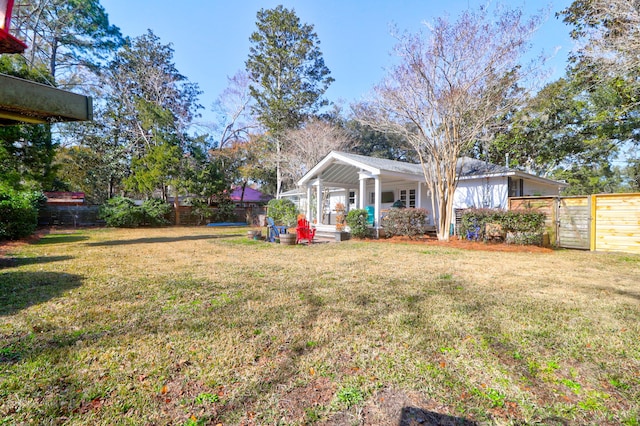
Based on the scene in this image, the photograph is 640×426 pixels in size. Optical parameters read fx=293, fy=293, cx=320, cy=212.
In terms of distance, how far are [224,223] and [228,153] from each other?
7714 mm

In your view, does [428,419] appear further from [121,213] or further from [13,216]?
[121,213]

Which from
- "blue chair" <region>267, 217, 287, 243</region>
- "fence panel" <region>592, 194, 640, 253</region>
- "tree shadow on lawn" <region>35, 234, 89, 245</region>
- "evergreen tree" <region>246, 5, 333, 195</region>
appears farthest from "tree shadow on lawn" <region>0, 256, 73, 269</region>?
"evergreen tree" <region>246, 5, 333, 195</region>

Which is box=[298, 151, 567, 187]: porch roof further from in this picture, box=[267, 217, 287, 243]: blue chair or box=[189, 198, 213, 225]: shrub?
box=[189, 198, 213, 225]: shrub

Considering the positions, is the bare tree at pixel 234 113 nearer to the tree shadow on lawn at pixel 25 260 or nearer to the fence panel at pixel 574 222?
the tree shadow on lawn at pixel 25 260

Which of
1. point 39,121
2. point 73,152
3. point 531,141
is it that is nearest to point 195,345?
point 39,121

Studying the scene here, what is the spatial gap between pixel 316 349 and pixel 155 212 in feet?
67.2

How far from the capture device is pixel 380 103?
1253cm

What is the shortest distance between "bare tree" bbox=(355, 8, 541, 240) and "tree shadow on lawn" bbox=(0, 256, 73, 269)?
11.9 meters

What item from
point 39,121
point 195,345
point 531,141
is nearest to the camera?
point 195,345

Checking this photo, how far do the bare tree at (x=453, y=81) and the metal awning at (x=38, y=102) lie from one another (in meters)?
10.7

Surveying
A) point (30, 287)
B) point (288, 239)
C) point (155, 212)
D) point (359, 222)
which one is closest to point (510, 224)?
point (359, 222)

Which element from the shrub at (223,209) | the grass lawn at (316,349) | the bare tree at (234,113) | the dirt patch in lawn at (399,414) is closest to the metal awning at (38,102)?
the grass lawn at (316,349)

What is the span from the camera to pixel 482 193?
45.8 ft

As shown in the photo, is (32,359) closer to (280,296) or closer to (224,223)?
(280,296)
